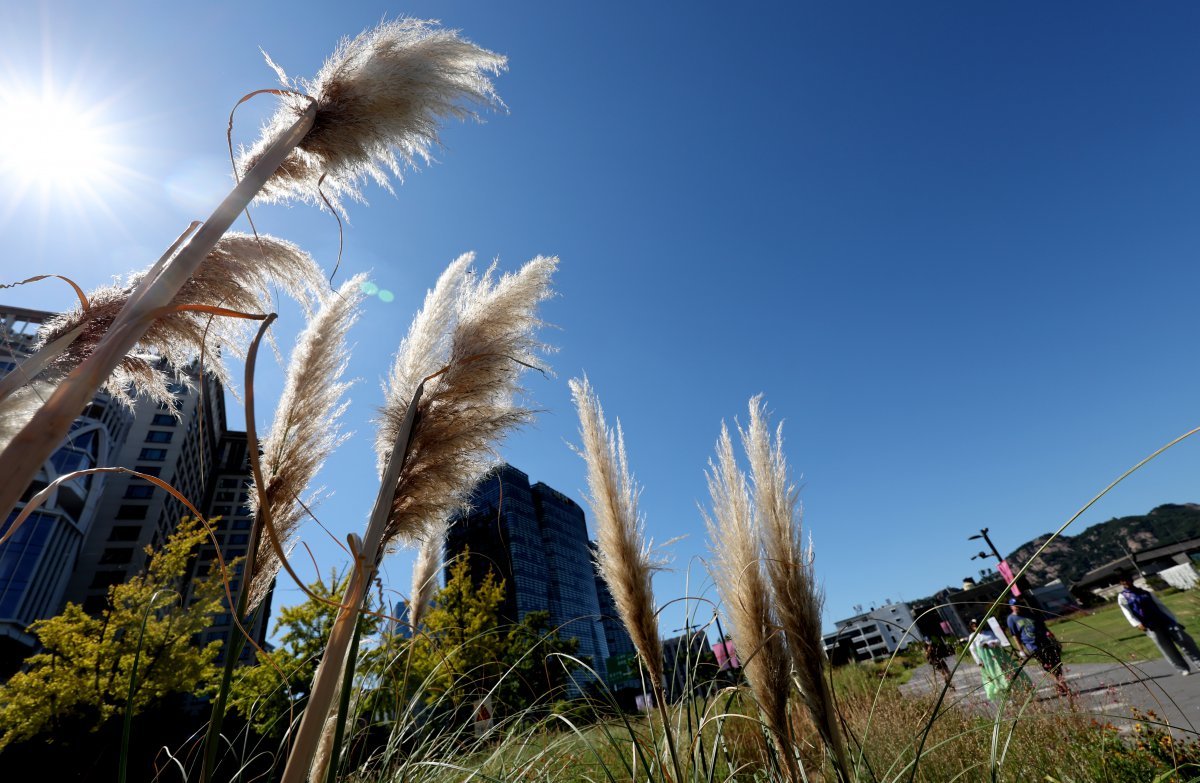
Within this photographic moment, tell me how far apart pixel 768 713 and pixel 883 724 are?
250 centimetres

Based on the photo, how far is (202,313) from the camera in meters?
1.61

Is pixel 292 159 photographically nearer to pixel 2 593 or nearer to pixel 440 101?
pixel 440 101

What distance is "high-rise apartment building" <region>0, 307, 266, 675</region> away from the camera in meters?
28.8

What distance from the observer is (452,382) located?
6.34 feet

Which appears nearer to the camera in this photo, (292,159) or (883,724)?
(292,159)

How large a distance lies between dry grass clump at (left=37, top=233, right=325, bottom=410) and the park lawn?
3040mm

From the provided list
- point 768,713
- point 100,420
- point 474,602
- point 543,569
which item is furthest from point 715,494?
point 543,569

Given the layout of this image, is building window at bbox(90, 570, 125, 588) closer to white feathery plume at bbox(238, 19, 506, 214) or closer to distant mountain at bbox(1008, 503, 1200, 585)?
white feathery plume at bbox(238, 19, 506, 214)

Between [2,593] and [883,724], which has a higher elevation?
[2,593]

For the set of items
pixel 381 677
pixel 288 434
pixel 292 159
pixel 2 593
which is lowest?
pixel 381 677

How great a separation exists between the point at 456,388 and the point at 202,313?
0.78 m

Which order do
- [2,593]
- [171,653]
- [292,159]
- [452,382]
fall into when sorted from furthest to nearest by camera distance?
[2,593] → [171,653] → [452,382] → [292,159]

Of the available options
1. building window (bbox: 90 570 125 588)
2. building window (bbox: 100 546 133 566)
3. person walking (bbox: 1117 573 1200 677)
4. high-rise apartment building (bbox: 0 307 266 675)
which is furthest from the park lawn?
building window (bbox: 100 546 133 566)

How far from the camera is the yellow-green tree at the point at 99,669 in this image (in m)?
11.1
